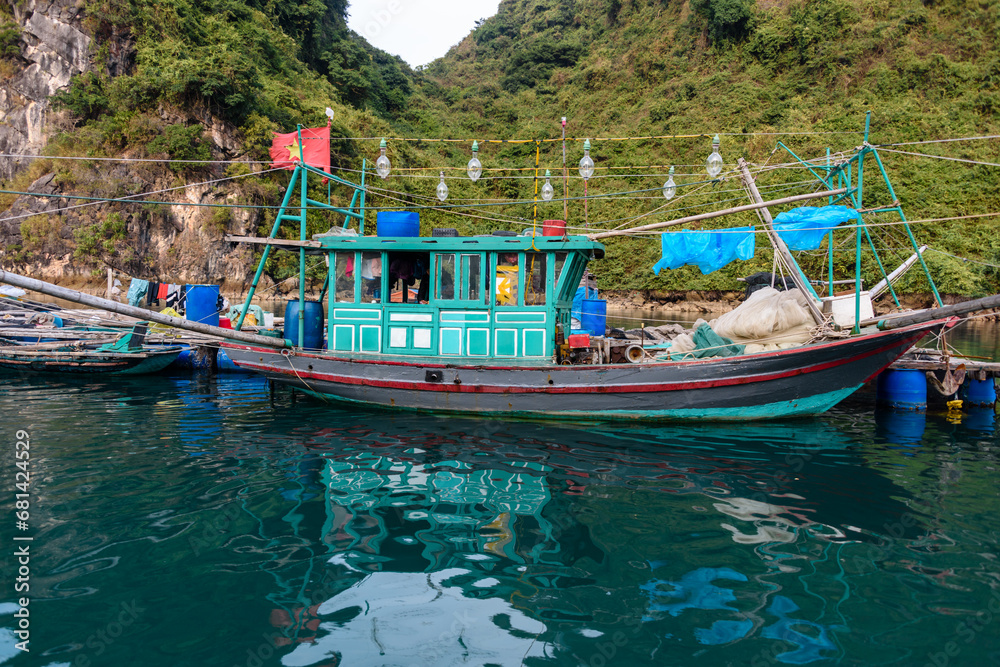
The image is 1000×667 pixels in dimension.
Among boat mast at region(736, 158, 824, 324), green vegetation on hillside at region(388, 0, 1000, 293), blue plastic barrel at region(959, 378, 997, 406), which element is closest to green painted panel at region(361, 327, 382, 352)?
boat mast at region(736, 158, 824, 324)

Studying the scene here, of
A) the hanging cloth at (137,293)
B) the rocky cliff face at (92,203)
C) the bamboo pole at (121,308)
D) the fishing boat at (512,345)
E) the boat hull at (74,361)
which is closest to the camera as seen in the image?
the bamboo pole at (121,308)

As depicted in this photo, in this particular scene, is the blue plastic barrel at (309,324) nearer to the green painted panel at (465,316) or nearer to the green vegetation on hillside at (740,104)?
the green painted panel at (465,316)

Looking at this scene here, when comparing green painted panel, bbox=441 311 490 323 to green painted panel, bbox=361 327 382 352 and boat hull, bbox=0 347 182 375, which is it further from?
boat hull, bbox=0 347 182 375

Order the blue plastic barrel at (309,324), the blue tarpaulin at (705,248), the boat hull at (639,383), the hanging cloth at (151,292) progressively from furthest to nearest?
1. the hanging cloth at (151,292)
2. the blue tarpaulin at (705,248)
3. the blue plastic barrel at (309,324)
4. the boat hull at (639,383)

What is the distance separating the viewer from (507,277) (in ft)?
35.0

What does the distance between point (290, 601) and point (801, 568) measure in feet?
14.7

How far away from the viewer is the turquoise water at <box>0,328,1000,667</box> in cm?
405

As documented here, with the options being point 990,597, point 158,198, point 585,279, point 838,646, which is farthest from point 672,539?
point 158,198

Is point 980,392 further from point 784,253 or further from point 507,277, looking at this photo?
point 507,277

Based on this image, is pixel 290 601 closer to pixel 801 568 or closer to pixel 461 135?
pixel 801 568

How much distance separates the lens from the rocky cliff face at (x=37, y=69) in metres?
39.1

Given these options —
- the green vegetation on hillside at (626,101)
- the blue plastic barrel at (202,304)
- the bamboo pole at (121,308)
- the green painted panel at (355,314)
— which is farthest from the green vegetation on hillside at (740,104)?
the bamboo pole at (121,308)

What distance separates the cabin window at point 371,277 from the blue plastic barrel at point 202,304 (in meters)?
5.80

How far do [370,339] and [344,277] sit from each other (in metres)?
1.34
